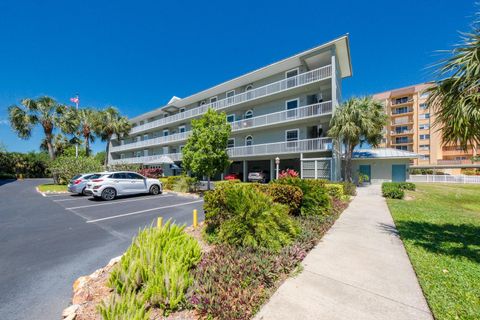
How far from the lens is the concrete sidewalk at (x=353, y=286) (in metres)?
2.51

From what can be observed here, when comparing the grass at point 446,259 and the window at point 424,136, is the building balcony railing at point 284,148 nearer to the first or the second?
the grass at point 446,259

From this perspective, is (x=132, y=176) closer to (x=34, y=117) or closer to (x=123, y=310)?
(x=123, y=310)

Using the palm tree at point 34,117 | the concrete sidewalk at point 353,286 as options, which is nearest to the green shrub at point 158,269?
the concrete sidewalk at point 353,286

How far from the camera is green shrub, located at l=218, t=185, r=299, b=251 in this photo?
409 cm

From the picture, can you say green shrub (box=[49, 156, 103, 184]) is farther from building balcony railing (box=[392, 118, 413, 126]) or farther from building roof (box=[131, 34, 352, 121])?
building balcony railing (box=[392, 118, 413, 126])

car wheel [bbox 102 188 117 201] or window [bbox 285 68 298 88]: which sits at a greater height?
window [bbox 285 68 298 88]

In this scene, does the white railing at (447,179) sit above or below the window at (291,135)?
below

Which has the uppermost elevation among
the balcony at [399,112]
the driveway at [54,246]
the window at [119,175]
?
the balcony at [399,112]

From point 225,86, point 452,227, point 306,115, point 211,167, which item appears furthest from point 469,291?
point 225,86

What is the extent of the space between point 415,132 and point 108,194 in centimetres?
5683

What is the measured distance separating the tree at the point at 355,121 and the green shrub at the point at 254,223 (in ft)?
43.3

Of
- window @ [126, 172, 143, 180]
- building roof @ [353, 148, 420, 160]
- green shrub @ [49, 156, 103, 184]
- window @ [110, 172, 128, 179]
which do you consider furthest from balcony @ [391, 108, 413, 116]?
green shrub @ [49, 156, 103, 184]

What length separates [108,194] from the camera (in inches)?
467

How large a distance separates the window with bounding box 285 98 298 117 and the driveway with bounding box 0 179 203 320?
548 inches
